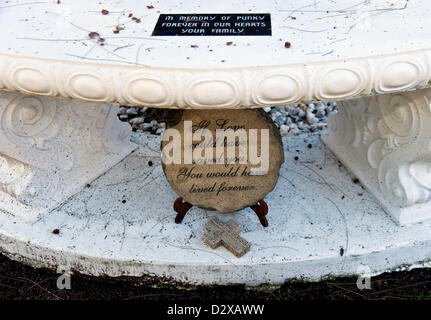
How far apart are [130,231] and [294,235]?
22.5 inches

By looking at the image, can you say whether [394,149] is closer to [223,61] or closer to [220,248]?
[220,248]

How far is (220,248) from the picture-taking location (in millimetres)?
1938

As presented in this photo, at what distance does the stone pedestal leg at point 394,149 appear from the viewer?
188 cm

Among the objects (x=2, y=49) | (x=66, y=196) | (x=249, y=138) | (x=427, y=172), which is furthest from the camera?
(x=66, y=196)

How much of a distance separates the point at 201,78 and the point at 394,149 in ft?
2.95

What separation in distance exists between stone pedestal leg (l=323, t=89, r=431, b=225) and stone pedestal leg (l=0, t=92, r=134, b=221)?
976mm

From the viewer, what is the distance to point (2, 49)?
5.20 feet

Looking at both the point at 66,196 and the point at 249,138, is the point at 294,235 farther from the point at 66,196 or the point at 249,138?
the point at 66,196

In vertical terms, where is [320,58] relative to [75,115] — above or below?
below

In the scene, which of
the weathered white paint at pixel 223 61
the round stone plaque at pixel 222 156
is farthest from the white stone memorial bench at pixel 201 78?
the round stone plaque at pixel 222 156

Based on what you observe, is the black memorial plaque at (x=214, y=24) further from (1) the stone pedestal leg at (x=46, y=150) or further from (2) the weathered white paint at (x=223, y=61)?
(1) the stone pedestal leg at (x=46, y=150)

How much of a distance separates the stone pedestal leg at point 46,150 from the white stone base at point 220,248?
0.20 feet

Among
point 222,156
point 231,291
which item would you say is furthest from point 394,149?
point 231,291
